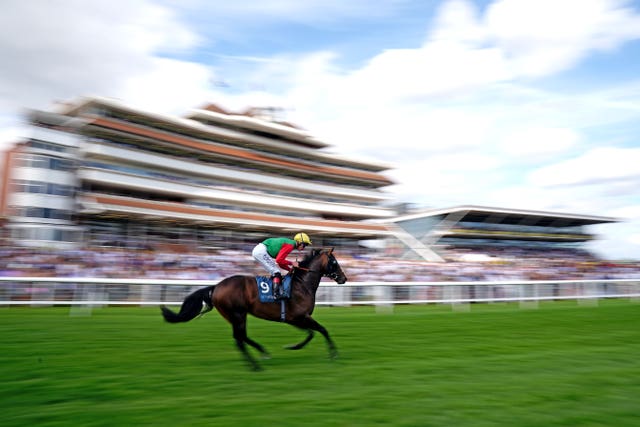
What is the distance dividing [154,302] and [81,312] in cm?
203

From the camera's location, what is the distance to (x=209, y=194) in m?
32.2

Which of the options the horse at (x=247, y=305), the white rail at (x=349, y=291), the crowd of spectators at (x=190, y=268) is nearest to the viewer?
the horse at (x=247, y=305)

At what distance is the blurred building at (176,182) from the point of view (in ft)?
83.3

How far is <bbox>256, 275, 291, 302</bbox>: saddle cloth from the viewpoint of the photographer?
6043 mm

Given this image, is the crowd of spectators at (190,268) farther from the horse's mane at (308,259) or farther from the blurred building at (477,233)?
the blurred building at (477,233)

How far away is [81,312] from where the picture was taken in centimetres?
1108

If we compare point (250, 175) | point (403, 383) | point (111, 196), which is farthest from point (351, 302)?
point (250, 175)

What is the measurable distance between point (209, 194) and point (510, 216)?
2488 cm

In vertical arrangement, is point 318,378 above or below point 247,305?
below

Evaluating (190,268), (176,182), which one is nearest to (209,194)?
(176,182)

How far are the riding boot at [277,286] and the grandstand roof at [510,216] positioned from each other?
35400mm

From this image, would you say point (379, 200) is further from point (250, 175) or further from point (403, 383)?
point (403, 383)

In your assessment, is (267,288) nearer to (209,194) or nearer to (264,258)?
(264,258)

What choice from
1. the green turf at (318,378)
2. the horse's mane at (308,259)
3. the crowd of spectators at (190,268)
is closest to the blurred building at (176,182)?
the crowd of spectators at (190,268)
